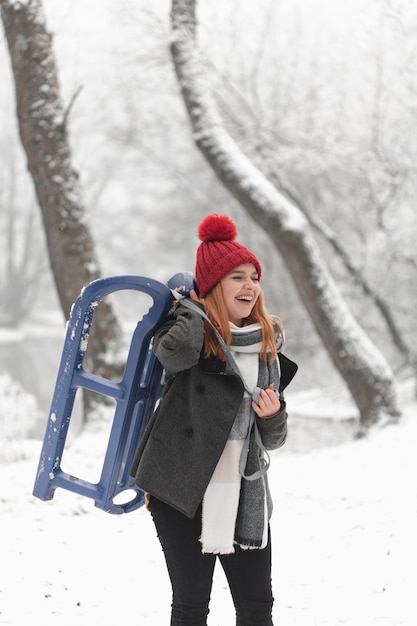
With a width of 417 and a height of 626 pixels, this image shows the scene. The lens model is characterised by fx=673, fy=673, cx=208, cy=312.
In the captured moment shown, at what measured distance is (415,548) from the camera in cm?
370

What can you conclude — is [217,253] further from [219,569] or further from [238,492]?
[219,569]

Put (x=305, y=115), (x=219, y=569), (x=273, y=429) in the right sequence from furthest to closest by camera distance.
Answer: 1. (x=305, y=115)
2. (x=219, y=569)
3. (x=273, y=429)

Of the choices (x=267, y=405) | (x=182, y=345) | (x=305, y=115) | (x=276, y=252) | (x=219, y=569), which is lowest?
(x=219, y=569)

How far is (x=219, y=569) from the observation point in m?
3.71

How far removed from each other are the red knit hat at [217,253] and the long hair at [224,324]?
0.04 m

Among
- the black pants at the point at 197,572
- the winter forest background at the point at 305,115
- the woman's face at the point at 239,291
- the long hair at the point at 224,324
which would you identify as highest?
A: the winter forest background at the point at 305,115

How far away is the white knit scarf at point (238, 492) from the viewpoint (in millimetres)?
2016

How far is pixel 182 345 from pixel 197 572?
2.29 feet

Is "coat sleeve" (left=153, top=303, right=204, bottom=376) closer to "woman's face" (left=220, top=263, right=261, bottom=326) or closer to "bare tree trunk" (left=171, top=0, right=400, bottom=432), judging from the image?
"woman's face" (left=220, top=263, right=261, bottom=326)

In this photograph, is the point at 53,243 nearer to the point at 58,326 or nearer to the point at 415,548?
the point at 415,548

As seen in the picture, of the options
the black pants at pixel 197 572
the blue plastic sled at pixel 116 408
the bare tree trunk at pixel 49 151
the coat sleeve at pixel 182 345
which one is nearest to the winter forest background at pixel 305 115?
the bare tree trunk at pixel 49 151

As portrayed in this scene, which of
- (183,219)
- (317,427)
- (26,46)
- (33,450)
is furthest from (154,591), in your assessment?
(183,219)

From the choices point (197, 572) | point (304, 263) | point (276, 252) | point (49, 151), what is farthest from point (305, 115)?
point (197, 572)

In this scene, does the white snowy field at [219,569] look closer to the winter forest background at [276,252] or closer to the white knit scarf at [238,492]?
the winter forest background at [276,252]
